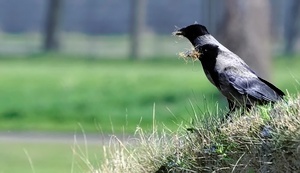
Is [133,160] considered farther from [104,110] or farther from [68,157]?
[104,110]

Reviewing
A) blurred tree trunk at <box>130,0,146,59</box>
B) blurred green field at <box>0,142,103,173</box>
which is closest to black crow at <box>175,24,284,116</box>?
blurred green field at <box>0,142,103,173</box>

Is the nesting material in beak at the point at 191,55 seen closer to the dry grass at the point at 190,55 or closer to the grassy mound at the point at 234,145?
the dry grass at the point at 190,55

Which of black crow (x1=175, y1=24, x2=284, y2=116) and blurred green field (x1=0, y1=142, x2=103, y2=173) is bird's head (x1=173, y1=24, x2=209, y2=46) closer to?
black crow (x1=175, y1=24, x2=284, y2=116)

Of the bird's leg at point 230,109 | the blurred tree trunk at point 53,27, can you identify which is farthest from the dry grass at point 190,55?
the blurred tree trunk at point 53,27

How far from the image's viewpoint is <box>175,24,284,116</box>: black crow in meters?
6.76

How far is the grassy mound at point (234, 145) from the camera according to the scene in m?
5.84

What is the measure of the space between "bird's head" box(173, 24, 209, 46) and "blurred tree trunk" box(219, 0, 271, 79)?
1370cm

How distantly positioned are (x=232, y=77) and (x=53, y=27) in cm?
3964

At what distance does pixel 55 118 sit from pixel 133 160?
16302mm

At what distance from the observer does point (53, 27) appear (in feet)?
151

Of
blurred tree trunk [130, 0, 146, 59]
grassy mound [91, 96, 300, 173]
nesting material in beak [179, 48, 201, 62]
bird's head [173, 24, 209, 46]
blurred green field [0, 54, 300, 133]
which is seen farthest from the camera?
blurred tree trunk [130, 0, 146, 59]

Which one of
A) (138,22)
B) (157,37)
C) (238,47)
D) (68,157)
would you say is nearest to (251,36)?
(238,47)

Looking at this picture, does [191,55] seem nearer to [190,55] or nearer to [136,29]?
[190,55]

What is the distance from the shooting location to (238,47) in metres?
21.1
